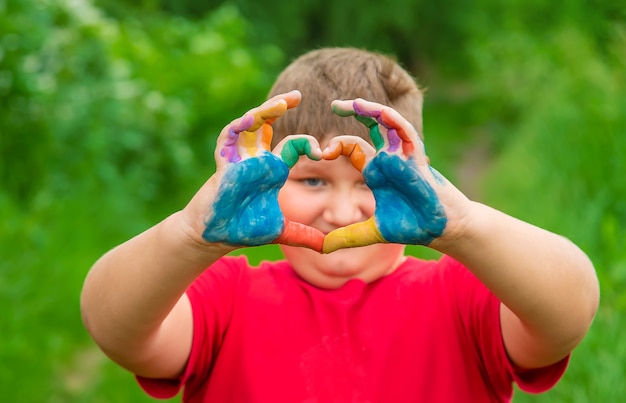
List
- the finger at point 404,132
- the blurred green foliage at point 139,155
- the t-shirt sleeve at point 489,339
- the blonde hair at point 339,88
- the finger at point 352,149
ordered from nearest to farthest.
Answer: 1. the finger at point 404,132
2. the finger at point 352,149
3. the t-shirt sleeve at point 489,339
4. the blonde hair at point 339,88
5. the blurred green foliage at point 139,155

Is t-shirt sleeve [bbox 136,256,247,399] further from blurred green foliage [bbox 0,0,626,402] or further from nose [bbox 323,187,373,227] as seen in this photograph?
blurred green foliage [bbox 0,0,626,402]

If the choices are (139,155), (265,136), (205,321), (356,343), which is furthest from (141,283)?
(139,155)

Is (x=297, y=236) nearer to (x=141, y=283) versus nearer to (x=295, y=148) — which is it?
(x=295, y=148)

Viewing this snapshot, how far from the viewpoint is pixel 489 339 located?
178 cm

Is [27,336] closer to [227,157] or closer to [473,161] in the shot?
[227,157]

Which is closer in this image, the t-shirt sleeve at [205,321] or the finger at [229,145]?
the finger at [229,145]

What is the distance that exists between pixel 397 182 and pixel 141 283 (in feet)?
1.68

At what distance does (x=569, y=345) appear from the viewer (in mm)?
1706

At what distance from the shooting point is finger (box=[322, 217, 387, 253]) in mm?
1541

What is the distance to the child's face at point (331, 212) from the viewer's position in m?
1.78

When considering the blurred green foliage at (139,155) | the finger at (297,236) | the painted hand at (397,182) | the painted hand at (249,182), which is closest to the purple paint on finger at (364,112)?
the painted hand at (397,182)

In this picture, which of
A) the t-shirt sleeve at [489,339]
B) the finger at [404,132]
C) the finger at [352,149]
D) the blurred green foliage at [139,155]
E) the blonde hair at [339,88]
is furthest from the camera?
the blurred green foliage at [139,155]

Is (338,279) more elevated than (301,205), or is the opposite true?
(301,205)

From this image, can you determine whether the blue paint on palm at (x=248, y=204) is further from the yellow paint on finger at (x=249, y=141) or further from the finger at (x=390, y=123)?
the finger at (x=390, y=123)
